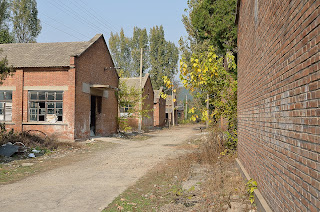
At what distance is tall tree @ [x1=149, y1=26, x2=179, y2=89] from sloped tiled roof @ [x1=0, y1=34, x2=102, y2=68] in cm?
3117

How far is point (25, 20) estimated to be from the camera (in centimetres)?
4416

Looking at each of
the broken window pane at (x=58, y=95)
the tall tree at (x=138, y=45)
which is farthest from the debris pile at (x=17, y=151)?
the tall tree at (x=138, y=45)

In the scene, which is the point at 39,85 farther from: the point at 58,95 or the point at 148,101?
the point at 148,101

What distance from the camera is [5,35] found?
128ft

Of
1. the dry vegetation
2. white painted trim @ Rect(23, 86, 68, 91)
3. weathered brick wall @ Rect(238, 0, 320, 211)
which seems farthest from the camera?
white painted trim @ Rect(23, 86, 68, 91)

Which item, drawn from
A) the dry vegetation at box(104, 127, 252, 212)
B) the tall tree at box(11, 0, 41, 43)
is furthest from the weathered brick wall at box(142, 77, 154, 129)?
the dry vegetation at box(104, 127, 252, 212)

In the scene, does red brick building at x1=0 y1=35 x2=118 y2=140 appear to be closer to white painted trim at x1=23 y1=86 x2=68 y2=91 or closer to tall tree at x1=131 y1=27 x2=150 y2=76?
white painted trim at x1=23 y1=86 x2=68 y2=91

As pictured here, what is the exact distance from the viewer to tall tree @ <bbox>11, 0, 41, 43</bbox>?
43625 millimetres

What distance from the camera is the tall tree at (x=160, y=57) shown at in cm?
5366

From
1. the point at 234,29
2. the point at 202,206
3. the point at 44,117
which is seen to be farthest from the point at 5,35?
the point at 202,206

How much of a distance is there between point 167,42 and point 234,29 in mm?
38008

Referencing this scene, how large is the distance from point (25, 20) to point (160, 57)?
2269cm

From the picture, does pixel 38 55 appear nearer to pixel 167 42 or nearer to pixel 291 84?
pixel 291 84

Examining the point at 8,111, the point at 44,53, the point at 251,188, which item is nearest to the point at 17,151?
the point at 8,111
